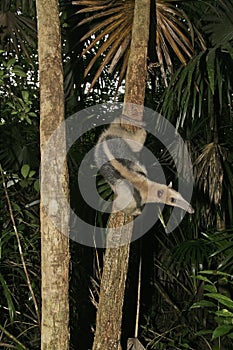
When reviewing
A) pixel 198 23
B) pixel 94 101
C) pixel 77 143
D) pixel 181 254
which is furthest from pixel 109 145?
pixel 94 101

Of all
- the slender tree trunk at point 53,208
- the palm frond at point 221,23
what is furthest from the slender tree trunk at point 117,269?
the palm frond at point 221,23

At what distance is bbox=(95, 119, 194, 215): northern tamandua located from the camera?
193 centimetres

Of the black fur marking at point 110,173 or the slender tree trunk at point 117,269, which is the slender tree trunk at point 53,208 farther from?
the black fur marking at point 110,173

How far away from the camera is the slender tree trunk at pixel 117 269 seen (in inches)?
67.1

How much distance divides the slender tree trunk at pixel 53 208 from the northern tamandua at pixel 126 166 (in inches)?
14.4

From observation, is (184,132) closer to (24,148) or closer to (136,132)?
(24,148)

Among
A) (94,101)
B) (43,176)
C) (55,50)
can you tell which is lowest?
(43,176)

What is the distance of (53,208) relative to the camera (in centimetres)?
155

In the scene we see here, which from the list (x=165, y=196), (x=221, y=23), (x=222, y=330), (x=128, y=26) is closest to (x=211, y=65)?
(x=128, y=26)

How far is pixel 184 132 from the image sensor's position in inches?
118

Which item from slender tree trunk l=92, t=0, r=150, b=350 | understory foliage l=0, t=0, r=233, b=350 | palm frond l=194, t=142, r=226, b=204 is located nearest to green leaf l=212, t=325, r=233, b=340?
slender tree trunk l=92, t=0, r=150, b=350

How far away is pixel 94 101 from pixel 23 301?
5.07 feet

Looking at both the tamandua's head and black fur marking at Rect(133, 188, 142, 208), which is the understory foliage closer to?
the tamandua's head

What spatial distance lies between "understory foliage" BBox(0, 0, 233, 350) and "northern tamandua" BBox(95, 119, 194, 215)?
0.99 feet
